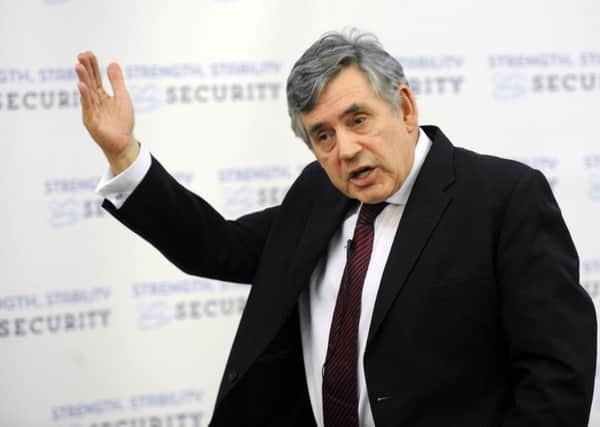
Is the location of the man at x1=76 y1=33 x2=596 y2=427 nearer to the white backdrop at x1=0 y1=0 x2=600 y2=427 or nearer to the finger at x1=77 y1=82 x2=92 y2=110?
the finger at x1=77 y1=82 x2=92 y2=110

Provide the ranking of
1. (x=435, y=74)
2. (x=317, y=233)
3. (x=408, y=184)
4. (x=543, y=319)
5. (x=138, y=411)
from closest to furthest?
(x=543, y=319), (x=408, y=184), (x=317, y=233), (x=138, y=411), (x=435, y=74)

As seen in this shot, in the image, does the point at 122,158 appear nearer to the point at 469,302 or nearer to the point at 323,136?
the point at 323,136

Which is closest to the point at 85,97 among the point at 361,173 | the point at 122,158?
the point at 122,158

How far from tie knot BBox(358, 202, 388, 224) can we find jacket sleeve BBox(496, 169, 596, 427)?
31cm

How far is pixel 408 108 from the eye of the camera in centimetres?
183

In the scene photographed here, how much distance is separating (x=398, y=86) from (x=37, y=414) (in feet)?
6.98

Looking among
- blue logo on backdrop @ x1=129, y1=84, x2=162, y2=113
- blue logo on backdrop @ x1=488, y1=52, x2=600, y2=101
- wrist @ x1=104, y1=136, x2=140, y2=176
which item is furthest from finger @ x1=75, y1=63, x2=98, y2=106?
blue logo on backdrop @ x1=488, y1=52, x2=600, y2=101

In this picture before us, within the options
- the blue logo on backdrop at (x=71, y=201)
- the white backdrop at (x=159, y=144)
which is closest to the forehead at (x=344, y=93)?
the white backdrop at (x=159, y=144)

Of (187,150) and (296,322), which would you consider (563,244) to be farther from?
(187,150)

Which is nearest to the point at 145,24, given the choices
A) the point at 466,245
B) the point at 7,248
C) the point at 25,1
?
the point at 25,1

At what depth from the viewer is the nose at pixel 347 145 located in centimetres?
172

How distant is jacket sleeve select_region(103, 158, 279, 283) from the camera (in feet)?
6.03

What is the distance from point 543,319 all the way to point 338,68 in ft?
2.24

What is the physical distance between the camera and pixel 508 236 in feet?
5.37
